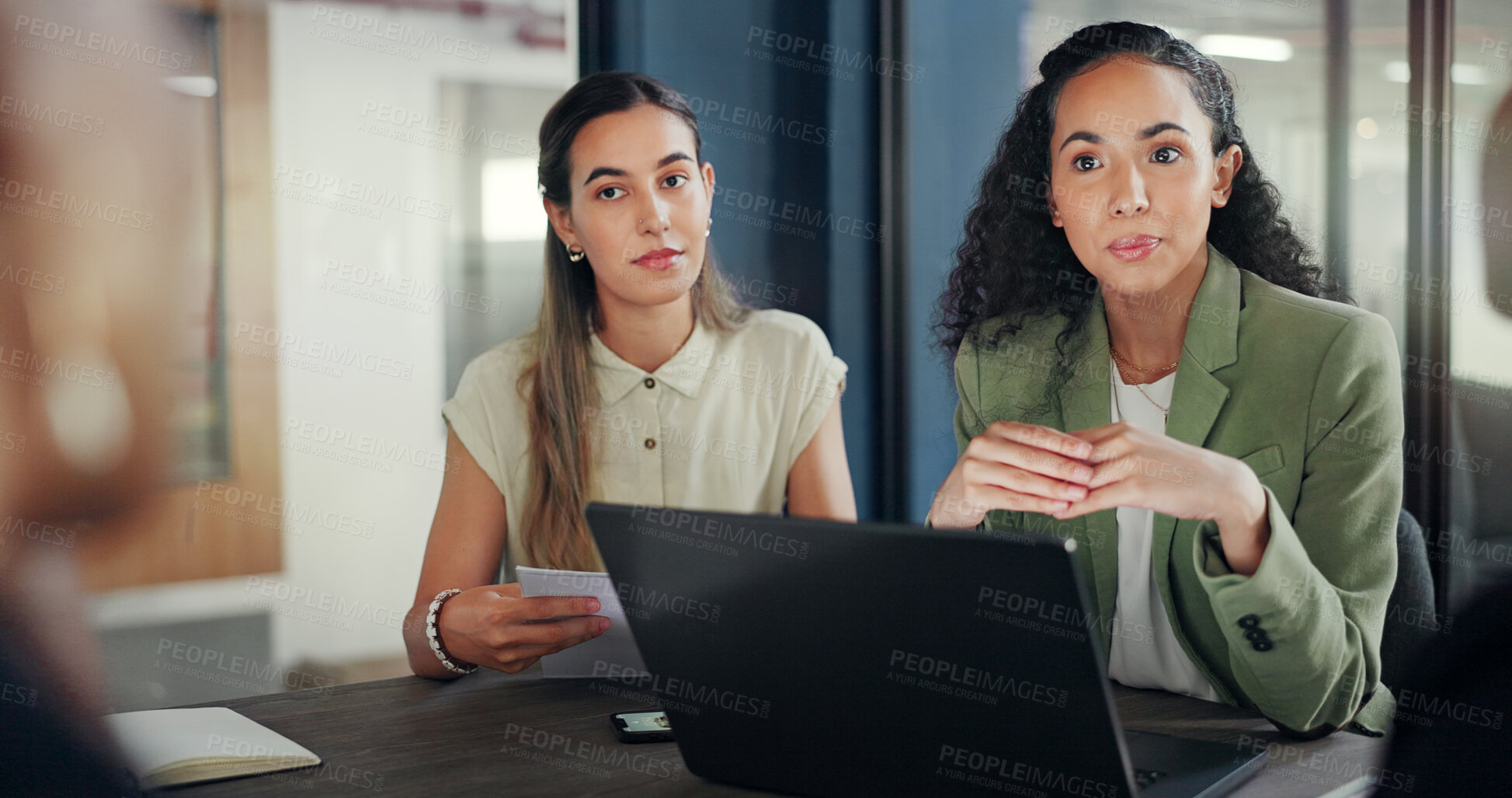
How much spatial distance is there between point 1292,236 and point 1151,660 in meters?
0.75

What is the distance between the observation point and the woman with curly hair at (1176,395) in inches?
48.4

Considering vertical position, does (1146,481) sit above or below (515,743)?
above

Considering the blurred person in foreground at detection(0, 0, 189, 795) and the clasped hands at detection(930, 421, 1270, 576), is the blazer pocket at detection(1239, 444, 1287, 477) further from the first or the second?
the blurred person in foreground at detection(0, 0, 189, 795)

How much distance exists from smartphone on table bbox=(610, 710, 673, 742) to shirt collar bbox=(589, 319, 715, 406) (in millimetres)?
991

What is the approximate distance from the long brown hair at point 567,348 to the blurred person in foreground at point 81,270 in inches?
51.8

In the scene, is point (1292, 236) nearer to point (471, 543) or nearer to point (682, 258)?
point (682, 258)

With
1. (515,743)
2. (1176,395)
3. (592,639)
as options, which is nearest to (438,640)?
(592,639)

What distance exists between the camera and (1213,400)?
5.26 feet

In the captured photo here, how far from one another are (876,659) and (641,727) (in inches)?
18.2

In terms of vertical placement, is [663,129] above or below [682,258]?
above

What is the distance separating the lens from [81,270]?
295 cm

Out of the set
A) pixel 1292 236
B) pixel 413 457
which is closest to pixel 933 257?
pixel 1292 236

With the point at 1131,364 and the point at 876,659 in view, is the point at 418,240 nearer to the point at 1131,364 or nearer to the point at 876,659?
the point at 1131,364

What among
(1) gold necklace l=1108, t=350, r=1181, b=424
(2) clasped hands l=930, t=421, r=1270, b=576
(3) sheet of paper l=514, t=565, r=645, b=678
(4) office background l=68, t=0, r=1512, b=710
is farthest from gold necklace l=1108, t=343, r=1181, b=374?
(4) office background l=68, t=0, r=1512, b=710
